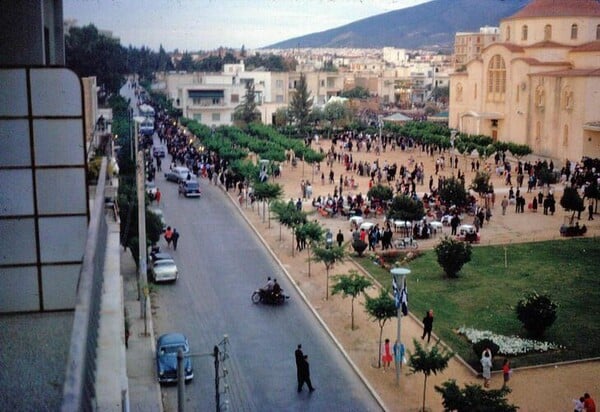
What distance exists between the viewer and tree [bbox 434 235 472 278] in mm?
19734

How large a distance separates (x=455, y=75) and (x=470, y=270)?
127 feet

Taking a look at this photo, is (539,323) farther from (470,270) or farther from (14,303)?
(14,303)

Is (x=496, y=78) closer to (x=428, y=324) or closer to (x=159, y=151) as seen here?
(x=159, y=151)

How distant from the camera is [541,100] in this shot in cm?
4691

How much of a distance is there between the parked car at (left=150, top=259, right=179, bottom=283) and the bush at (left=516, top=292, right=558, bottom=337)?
28.2 ft

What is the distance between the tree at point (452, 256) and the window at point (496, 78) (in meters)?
33.4

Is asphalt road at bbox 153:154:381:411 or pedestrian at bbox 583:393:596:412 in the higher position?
pedestrian at bbox 583:393:596:412

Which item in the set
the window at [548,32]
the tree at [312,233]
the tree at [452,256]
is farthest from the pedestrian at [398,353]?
the window at [548,32]

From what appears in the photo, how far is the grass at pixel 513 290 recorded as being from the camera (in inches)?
603

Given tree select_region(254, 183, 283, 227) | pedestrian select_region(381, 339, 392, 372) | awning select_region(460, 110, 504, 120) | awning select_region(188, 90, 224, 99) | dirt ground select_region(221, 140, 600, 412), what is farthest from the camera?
awning select_region(188, 90, 224, 99)

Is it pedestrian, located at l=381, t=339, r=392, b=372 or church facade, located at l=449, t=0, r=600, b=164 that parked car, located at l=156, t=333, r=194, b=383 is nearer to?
pedestrian, located at l=381, t=339, r=392, b=372

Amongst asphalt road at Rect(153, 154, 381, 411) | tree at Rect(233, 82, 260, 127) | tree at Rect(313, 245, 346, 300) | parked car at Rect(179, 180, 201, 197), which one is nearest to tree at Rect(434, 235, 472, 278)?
tree at Rect(313, 245, 346, 300)

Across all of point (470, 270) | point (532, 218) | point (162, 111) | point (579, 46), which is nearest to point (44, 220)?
point (470, 270)

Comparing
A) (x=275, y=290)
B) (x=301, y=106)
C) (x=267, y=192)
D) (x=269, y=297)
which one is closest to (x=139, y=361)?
(x=269, y=297)
